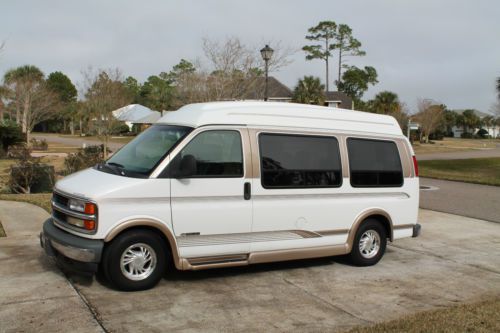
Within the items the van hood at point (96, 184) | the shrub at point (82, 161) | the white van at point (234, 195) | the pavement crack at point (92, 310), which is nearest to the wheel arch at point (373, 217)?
the white van at point (234, 195)

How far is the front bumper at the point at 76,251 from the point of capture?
5359 mm

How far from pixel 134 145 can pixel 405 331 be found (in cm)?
396

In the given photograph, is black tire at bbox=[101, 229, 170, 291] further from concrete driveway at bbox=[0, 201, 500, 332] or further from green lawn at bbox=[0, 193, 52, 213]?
green lawn at bbox=[0, 193, 52, 213]

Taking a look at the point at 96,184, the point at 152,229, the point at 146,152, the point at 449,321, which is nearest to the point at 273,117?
the point at 146,152

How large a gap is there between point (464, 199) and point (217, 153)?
11.3 meters

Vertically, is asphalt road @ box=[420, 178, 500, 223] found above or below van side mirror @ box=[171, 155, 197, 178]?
below

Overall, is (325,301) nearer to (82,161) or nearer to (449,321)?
(449,321)

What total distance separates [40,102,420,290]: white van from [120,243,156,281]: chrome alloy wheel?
1 centimetres

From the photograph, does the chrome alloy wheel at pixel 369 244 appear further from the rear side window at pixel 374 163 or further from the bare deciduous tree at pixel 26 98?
the bare deciduous tree at pixel 26 98

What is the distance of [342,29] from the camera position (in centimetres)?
7050

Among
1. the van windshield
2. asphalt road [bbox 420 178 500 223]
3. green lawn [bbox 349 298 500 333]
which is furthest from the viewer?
asphalt road [bbox 420 178 500 223]

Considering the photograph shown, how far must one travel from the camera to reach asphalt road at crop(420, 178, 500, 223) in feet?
41.8

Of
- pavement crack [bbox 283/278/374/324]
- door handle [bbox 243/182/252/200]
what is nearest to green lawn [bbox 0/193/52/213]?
door handle [bbox 243/182/252/200]

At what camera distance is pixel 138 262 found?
5.68m
